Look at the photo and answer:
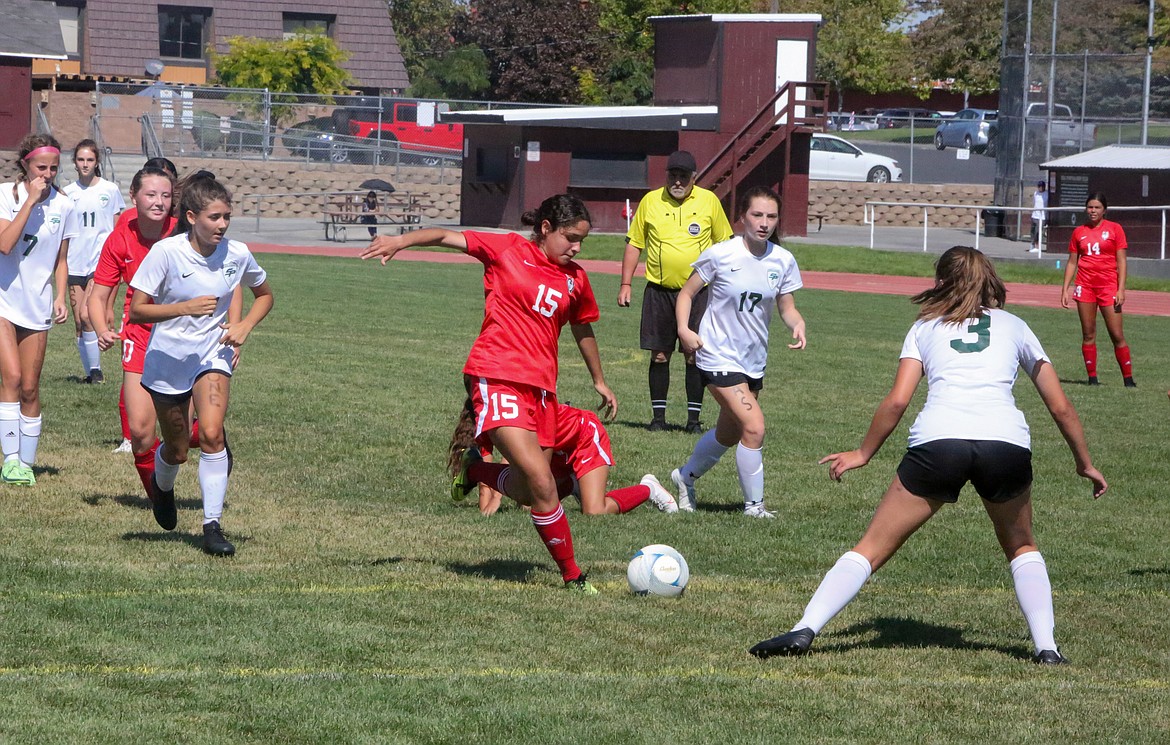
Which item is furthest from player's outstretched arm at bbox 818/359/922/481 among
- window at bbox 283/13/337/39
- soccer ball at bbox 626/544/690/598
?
window at bbox 283/13/337/39

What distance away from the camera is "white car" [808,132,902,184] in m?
48.0

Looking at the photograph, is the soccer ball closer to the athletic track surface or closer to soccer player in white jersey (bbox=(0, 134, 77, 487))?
soccer player in white jersey (bbox=(0, 134, 77, 487))

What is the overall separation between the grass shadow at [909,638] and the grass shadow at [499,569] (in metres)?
1.66

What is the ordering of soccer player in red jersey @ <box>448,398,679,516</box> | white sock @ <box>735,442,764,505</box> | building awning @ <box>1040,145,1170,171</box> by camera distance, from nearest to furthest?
1. soccer player in red jersey @ <box>448,398,679,516</box>
2. white sock @ <box>735,442,764,505</box>
3. building awning @ <box>1040,145,1170,171</box>

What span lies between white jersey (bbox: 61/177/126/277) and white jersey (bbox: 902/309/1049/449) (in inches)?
Result: 335

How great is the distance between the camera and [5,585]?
259 inches

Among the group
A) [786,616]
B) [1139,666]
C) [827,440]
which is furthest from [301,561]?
[827,440]

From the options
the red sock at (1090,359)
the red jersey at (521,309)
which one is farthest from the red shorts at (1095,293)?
the red jersey at (521,309)

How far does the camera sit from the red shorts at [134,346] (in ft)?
27.0

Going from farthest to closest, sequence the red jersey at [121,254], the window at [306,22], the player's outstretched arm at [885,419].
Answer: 1. the window at [306,22]
2. the red jersey at [121,254]
3. the player's outstretched arm at [885,419]

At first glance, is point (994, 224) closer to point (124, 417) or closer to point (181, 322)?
point (124, 417)

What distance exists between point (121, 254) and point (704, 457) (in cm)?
375

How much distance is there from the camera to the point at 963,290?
19.0ft

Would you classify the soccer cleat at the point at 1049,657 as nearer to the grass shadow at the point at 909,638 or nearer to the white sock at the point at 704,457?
the grass shadow at the point at 909,638
